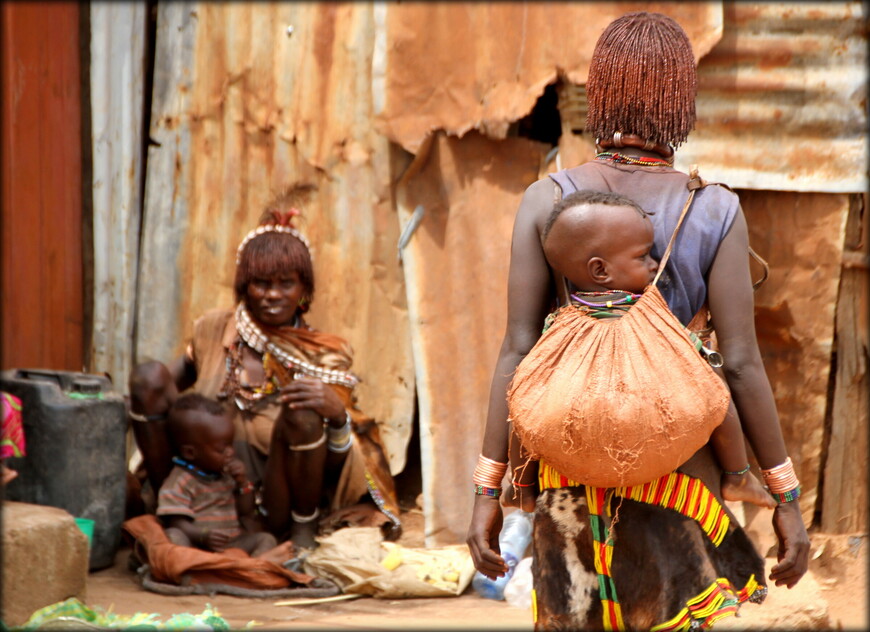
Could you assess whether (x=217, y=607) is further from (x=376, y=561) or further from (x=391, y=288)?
(x=391, y=288)

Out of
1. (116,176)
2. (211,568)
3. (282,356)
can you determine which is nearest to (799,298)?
(282,356)

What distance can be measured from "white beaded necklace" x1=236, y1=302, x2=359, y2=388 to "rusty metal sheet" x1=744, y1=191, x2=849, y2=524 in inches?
77.3

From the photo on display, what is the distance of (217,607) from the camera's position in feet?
14.1

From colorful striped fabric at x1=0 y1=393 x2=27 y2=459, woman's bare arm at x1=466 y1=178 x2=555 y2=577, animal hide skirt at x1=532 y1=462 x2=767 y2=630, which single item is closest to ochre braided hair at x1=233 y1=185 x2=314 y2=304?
colorful striped fabric at x1=0 y1=393 x2=27 y2=459

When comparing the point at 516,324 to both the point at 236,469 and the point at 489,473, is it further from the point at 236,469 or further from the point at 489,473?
the point at 236,469

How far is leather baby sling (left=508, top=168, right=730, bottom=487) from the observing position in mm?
1987

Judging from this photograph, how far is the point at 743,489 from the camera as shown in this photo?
88.1 inches

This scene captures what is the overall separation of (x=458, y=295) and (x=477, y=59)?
45.1 inches

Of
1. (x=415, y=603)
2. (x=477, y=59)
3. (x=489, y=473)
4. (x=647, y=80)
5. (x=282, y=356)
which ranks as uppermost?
(x=477, y=59)

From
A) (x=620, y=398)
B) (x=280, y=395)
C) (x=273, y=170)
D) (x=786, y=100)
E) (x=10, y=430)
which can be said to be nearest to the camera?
(x=620, y=398)

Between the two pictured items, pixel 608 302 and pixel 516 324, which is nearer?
pixel 608 302

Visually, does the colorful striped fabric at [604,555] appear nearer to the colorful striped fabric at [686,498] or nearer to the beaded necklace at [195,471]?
the colorful striped fabric at [686,498]

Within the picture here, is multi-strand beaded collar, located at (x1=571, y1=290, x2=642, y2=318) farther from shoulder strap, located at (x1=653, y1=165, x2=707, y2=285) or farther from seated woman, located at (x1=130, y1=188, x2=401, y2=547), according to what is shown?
seated woman, located at (x1=130, y1=188, x2=401, y2=547)

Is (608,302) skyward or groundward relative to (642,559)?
skyward
